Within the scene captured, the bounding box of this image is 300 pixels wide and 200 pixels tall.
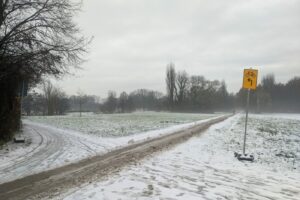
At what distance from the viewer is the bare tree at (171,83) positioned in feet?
287

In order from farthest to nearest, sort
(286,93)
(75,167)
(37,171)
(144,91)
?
(144,91) → (286,93) → (75,167) → (37,171)

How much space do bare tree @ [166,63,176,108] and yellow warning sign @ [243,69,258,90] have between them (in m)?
77.3

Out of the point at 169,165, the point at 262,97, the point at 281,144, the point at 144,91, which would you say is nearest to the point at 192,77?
the point at 262,97

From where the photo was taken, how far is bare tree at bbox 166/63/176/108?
8756cm

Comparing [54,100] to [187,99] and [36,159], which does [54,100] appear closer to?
[187,99]

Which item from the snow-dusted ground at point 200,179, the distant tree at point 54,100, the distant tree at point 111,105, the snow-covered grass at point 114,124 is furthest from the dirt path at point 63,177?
the distant tree at point 111,105

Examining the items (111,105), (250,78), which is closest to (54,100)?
(111,105)

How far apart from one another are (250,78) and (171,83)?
78.2 meters

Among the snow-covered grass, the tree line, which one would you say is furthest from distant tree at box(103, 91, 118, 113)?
the snow-covered grass

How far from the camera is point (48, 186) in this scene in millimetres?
6258

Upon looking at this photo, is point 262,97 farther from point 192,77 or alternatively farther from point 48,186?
point 48,186

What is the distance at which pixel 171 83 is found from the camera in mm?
88438

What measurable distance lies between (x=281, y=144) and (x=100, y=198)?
40.2 feet

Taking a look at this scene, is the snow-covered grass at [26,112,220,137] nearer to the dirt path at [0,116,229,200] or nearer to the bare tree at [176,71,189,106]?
the dirt path at [0,116,229,200]
